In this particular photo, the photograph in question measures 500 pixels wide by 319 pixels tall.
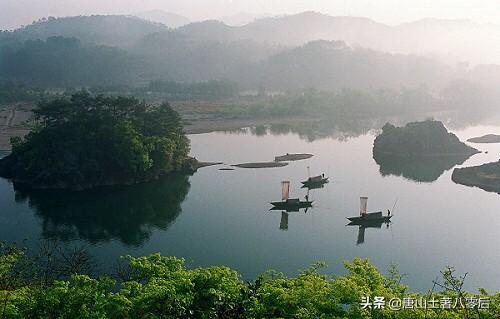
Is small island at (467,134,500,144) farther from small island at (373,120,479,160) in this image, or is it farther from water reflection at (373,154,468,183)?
water reflection at (373,154,468,183)

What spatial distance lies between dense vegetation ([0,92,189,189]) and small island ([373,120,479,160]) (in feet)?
97.9

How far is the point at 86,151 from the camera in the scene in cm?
4347

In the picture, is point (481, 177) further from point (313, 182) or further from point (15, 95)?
point (15, 95)

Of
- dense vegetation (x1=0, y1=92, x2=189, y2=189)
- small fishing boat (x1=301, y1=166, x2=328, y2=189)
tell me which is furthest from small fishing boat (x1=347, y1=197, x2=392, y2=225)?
dense vegetation (x1=0, y1=92, x2=189, y2=189)

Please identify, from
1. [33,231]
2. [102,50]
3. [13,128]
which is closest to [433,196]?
[33,231]

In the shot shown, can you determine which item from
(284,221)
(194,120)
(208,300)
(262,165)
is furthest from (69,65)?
(208,300)

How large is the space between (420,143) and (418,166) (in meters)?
5.61

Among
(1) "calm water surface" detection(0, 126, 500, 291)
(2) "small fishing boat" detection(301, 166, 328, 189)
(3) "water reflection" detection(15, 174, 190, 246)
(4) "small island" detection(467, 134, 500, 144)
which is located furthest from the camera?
(4) "small island" detection(467, 134, 500, 144)

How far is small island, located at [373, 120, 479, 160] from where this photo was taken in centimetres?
6194

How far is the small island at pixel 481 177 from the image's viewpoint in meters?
47.3

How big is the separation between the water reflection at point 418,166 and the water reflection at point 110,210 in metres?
24.8

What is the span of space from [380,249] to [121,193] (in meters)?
23.1

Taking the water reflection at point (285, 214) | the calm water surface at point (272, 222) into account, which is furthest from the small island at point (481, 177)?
the water reflection at point (285, 214)

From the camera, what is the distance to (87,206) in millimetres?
38812
